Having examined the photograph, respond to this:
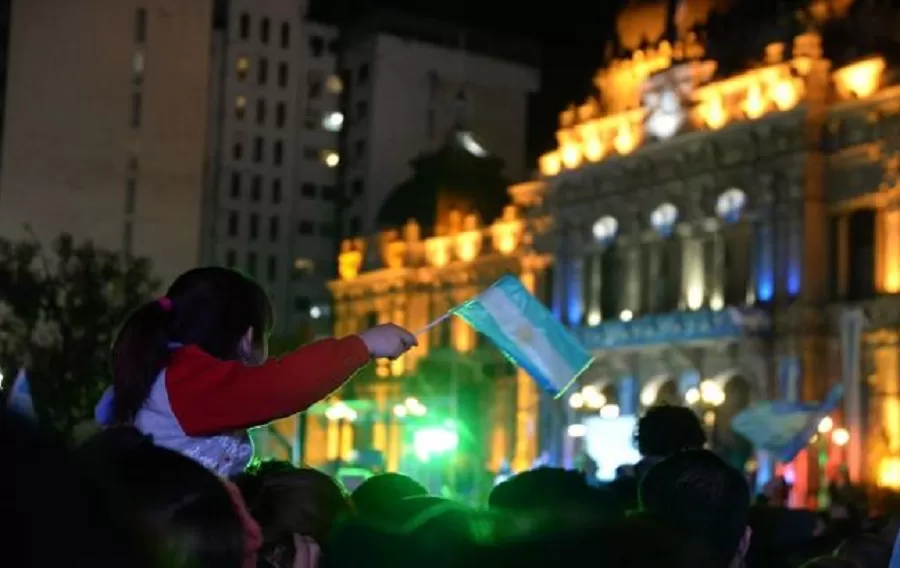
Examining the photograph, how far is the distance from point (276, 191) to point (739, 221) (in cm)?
3584

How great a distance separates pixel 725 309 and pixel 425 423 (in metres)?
11.6

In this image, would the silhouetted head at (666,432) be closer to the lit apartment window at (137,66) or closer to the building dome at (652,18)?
the building dome at (652,18)

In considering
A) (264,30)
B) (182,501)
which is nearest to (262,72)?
(264,30)

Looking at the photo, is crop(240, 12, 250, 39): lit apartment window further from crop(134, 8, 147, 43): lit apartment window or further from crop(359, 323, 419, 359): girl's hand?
crop(359, 323, 419, 359): girl's hand

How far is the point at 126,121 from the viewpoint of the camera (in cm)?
4709

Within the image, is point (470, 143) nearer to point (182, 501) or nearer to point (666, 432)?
point (666, 432)

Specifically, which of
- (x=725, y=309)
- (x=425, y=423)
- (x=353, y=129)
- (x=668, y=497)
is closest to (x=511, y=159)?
(x=353, y=129)

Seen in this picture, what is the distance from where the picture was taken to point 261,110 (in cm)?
7206

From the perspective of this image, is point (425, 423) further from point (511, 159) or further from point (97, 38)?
point (511, 159)

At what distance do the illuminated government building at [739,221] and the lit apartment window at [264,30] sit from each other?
28.0 m

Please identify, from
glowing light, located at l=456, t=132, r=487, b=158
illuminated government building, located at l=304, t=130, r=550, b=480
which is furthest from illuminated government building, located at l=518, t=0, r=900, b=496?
glowing light, located at l=456, t=132, r=487, b=158

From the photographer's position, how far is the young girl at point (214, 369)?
4.46 metres

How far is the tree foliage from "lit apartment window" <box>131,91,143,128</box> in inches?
550

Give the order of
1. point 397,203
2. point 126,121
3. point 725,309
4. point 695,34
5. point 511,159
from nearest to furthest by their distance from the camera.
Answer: point 725,309 → point 695,34 → point 126,121 → point 397,203 → point 511,159
